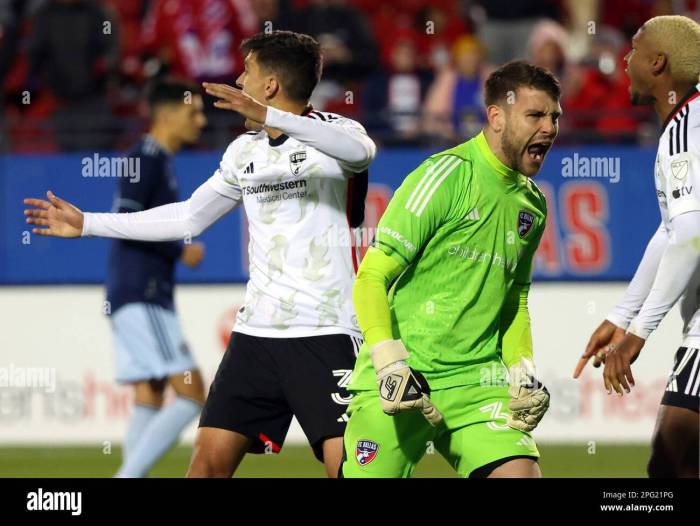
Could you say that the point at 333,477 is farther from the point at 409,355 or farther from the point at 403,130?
the point at 403,130

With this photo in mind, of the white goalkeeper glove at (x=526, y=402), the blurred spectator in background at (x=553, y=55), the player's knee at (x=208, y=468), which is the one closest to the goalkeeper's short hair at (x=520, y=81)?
the white goalkeeper glove at (x=526, y=402)

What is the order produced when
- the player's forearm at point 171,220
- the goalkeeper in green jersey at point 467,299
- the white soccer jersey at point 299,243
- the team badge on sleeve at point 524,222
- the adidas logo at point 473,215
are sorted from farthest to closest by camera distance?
the player's forearm at point 171,220 → the white soccer jersey at point 299,243 → the team badge on sleeve at point 524,222 → the adidas logo at point 473,215 → the goalkeeper in green jersey at point 467,299

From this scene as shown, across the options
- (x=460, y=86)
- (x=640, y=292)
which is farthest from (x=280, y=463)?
(x=640, y=292)

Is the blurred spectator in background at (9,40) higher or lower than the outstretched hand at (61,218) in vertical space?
higher

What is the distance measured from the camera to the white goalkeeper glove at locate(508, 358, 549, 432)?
5.02 metres

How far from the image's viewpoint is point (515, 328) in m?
5.30

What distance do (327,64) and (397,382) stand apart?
26.1 feet

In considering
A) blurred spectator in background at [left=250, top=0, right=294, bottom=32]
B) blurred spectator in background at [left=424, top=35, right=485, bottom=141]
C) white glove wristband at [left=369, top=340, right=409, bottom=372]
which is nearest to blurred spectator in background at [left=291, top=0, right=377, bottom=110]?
blurred spectator in background at [left=250, top=0, right=294, bottom=32]

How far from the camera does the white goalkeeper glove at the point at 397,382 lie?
185 inches

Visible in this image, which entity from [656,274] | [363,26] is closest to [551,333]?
[363,26]

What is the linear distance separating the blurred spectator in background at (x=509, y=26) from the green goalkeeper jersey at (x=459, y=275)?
815 cm

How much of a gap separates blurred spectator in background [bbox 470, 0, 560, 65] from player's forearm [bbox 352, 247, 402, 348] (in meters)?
8.54

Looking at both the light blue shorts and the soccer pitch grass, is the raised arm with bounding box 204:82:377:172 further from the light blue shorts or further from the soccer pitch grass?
the soccer pitch grass

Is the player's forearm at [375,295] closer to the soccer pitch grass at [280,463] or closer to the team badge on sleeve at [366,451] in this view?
the team badge on sleeve at [366,451]
